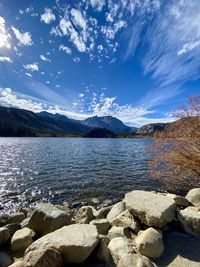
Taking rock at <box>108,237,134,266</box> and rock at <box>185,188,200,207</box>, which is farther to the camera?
rock at <box>185,188,200,207</box>

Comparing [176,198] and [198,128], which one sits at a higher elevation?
[198,128]

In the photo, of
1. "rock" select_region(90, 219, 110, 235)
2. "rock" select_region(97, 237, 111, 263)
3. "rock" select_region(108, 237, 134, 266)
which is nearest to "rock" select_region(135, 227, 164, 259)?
"rock" select_region(108, 237, 134, 266)

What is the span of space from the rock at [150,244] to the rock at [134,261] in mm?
585

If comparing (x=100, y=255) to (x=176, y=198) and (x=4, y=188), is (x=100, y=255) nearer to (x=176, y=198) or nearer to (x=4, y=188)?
(x=176, y=198)

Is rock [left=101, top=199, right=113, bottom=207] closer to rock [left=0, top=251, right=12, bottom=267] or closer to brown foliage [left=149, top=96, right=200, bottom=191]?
brown foliage [left=149, top=96, right=200, bottom=191]

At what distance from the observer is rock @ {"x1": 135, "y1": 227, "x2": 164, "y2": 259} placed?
7.29 m

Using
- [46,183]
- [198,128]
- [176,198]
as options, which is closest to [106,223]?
[176,198]

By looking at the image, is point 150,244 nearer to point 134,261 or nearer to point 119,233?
point 134,261

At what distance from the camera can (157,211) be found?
335 inches

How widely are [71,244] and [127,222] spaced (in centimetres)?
339

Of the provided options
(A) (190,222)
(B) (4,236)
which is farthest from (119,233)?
(B) (4,236)

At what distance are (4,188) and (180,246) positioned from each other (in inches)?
769

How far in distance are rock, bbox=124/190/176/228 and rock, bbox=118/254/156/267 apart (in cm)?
183

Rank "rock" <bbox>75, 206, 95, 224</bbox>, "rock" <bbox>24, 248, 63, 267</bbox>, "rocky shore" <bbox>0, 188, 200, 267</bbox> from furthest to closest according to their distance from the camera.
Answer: "rock" <bbox>75, 206, 95, 224</bbox> → "rocky shore" <bbox>0, 188, 200, 267</bbox> → "rock" <bbox>24, 248, 63, 267</bbox>
